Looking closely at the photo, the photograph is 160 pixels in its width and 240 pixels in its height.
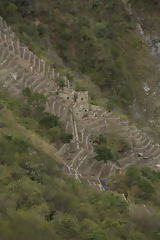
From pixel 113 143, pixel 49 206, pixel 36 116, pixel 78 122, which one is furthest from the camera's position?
pixel 78 122

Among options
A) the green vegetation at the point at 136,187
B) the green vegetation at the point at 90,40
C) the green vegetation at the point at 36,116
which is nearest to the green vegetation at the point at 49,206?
the green vegetation at the point at 136,187

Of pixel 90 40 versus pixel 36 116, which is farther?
pixel 90 40

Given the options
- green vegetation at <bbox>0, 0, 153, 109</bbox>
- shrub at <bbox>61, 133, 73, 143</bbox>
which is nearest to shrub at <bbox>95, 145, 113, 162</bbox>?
shrub at <bbox>61, 133, 73, 143</bbox>

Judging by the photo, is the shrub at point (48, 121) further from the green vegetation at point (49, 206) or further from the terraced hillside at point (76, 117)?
the green vegetation at point (49, 206)

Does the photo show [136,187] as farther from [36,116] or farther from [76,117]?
[76,117]

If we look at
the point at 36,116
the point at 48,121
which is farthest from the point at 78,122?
the point at 48,121

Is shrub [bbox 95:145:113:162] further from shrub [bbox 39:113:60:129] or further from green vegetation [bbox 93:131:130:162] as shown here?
shrub [bbox 39:113:60:129]
